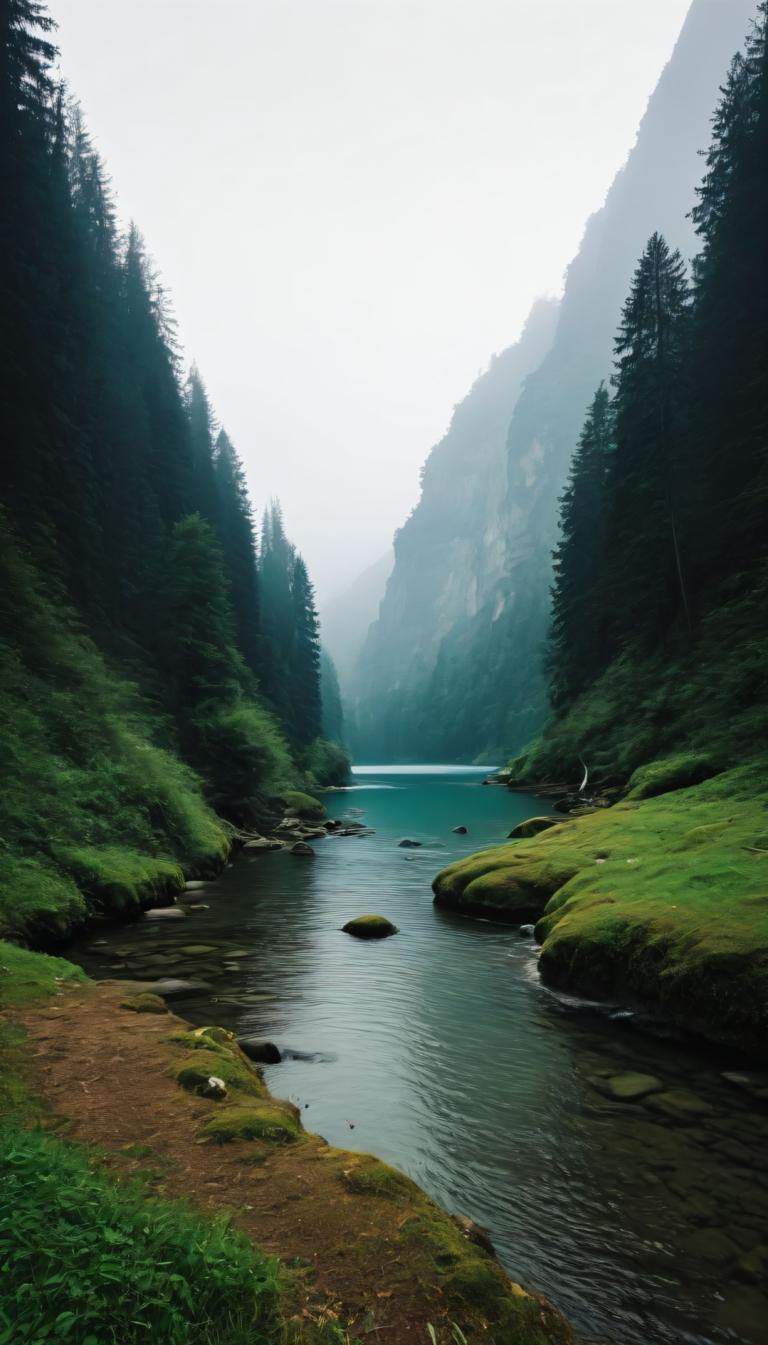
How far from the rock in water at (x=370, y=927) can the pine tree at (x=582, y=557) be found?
3369 centimetres

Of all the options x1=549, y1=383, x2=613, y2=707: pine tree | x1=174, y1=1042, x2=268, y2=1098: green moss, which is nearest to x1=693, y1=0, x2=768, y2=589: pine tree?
x1=549, y1=383, x2=613, y2=707: pine tree

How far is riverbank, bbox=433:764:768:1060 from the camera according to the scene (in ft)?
25.1

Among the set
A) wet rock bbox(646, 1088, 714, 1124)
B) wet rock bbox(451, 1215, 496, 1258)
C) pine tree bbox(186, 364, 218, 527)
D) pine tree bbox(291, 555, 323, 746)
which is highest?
pine tree bbox(186, 364, 218, 527)

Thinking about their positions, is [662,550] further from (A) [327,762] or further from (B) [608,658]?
(A) [327,762]

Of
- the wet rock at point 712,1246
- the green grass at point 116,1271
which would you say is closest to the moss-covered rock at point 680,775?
the wet rock at point 712,1246

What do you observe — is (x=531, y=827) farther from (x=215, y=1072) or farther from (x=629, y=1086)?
(x=215, y=1072)

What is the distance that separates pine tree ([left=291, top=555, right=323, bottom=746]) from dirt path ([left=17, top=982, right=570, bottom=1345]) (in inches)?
2078

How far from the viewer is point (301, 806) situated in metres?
36.6

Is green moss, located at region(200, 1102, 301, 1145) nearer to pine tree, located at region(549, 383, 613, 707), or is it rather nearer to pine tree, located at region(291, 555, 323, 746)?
pine tree, located at region(549, 383, 613, 707)

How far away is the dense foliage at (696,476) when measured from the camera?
26.7m

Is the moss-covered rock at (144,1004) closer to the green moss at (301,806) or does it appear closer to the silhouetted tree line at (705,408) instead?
the silhouetted tree line at (705,408)

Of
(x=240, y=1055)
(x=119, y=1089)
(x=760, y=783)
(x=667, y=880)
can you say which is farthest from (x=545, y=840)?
(x=119, y=1089)

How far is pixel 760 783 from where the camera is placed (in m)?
15.1

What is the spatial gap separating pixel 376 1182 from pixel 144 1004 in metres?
4.60
